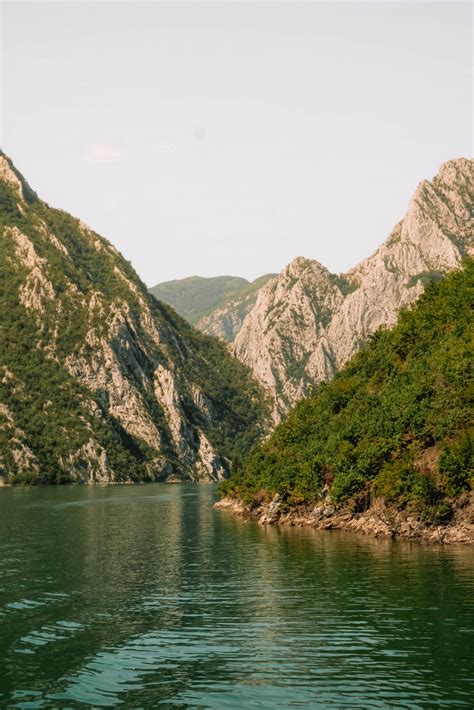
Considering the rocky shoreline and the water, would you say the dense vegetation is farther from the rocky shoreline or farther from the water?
the water

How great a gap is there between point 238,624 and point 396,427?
51.1m

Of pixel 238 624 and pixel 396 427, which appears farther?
pixel 396 427

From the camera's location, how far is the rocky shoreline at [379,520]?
279 ft

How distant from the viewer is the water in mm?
37969

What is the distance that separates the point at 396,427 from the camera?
98.2 meters

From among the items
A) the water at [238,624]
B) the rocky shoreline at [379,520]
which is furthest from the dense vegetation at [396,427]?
the water at [238,624]

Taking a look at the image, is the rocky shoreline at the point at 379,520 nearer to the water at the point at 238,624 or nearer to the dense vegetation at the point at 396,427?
the dense vegetation at the point at 396,427

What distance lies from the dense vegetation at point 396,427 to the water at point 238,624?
27.9 ft

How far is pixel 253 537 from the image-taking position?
98000 mm

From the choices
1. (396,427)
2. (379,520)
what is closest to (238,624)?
(379,520)

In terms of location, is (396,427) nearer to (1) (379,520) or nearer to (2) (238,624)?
(1) (379,520)

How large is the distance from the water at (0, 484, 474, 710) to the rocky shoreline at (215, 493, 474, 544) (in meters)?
3.46

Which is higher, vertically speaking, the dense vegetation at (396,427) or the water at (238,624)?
the dense vegetation at (396,427)

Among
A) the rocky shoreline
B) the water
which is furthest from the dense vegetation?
the water
